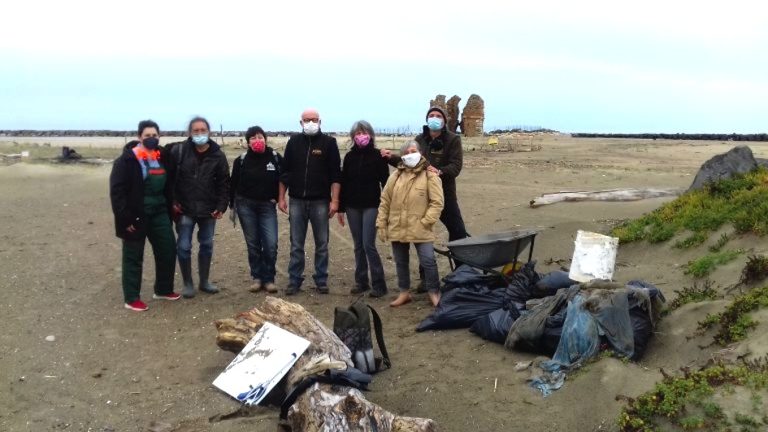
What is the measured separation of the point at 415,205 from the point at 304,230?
1.44 meters

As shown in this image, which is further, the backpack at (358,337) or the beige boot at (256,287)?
the beige boot at (256,287)

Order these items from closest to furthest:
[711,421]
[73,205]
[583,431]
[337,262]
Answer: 1. [711,421]
2. [583,431]
3. [337,262]
4. [73,205]

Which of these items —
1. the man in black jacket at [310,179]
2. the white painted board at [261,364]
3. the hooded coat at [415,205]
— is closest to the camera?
the white painted board at [261,364]

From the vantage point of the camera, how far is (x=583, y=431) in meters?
3.91

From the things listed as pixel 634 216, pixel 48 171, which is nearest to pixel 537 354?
pixel 634 216

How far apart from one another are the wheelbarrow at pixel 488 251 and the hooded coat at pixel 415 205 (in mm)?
302

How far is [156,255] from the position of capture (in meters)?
6.89

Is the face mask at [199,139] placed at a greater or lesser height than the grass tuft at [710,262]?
greater

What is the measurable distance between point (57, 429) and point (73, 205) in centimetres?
1165

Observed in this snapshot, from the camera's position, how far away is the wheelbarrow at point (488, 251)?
6145 mm

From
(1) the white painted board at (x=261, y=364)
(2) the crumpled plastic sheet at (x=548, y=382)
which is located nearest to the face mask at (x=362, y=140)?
(1) the white painted board at (x=261, y=364)

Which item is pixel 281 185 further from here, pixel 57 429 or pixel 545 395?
pixel 545 395

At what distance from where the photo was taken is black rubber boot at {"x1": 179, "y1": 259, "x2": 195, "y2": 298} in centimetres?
714

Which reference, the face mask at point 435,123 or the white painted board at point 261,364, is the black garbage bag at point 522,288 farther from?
the white painted board at point 261,364
